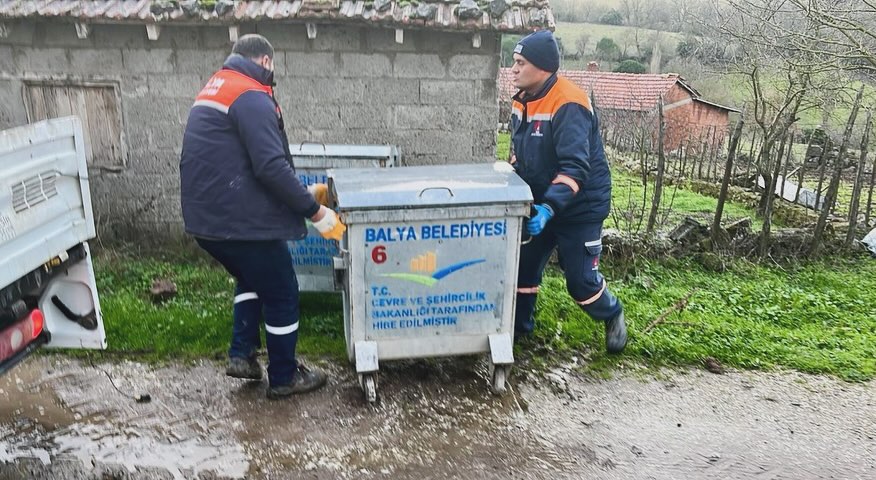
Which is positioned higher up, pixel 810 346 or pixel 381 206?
pixel 381 206

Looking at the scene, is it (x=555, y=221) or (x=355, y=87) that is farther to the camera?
(x=355, y=87)

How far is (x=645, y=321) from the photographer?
15.8 ft

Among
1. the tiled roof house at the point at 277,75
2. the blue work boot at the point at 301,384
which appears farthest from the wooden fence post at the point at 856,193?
the blue work boot at the point at 301,384

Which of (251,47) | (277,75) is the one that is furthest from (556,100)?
(277,75)

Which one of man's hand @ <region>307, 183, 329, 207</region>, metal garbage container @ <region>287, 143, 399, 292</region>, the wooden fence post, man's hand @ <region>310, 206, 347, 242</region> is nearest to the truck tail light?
man's hand @ <region>310, 206, 347, 242</region>

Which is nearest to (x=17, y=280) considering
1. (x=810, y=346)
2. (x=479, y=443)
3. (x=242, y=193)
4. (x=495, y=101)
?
(x=242, y=193)

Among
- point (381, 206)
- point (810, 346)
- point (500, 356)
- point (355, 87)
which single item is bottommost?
point (810, 346)

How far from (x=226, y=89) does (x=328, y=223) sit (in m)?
0.82

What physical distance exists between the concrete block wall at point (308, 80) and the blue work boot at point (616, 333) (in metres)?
2.21

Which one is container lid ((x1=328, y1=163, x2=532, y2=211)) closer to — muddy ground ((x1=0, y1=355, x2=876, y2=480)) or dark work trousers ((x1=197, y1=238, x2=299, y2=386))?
dark work trousers ((x1=197, y1=238, x2=299, y2=386))

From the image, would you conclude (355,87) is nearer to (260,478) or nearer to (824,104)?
(260,478)

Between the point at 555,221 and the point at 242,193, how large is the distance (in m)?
1.89

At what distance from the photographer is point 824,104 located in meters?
12.2

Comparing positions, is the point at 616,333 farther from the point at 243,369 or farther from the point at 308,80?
the point at 308,80
